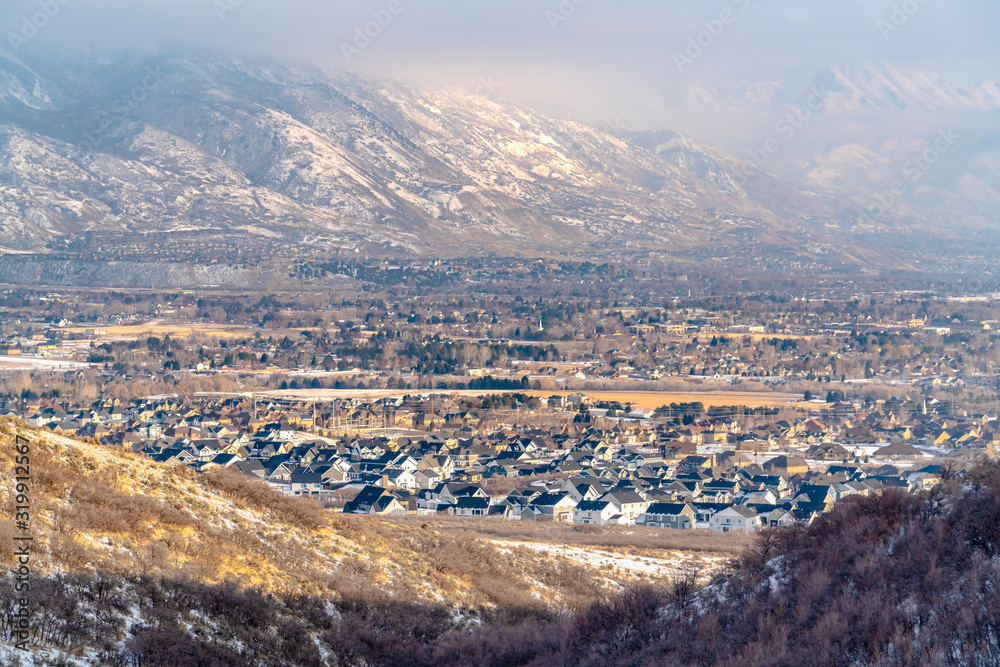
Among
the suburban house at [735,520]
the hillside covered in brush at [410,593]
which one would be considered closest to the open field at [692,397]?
the suburban house at [735,520]

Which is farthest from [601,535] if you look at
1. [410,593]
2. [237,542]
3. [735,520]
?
[237,542]

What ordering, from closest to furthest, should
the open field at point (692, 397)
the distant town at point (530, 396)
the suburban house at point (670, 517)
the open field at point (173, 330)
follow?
the suburban house at point (670, 517) → the distant town at point (530, 396) → the open field at point (692, 397) → the open field at point (173, 330)

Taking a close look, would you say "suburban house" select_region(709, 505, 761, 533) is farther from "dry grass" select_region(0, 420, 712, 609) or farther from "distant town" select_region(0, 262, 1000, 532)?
"dry grass" select_region(0, 420, 712, 609)

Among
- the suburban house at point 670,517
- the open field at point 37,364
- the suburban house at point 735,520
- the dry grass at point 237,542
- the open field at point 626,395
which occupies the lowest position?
the open field at point 37,364

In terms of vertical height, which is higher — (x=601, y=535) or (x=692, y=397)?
(x=601, y=535)

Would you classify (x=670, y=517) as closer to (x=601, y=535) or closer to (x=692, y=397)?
(x=601, y=535)

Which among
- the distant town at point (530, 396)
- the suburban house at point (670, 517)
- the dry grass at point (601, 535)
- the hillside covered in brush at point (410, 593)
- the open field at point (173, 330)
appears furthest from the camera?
the open field at point (173, 330)

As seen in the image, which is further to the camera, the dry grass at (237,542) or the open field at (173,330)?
the open field at (173,330)

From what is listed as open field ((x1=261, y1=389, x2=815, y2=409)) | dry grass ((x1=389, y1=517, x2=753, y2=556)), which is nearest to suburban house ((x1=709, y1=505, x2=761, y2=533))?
dry grass ((x1=389, y1=517, x2=753, y2=556))

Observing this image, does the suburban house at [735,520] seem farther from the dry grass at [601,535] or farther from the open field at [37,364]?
the open field at [37,364]
